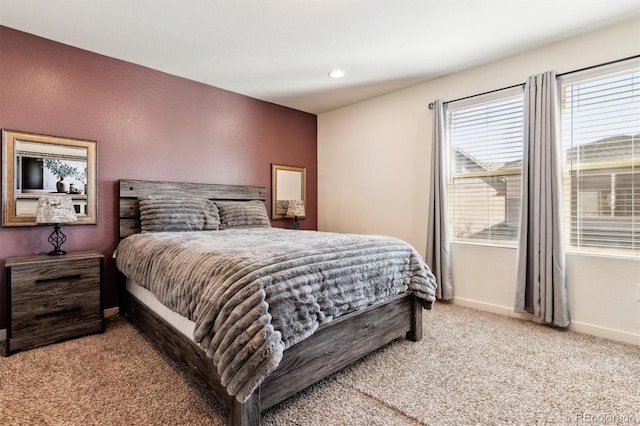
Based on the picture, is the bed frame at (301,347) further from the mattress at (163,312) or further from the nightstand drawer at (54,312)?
the nightstand drawer at (54,312)

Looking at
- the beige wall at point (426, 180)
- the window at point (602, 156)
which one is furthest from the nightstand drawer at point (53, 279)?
the window at point (602, 156)

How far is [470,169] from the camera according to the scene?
3316mm

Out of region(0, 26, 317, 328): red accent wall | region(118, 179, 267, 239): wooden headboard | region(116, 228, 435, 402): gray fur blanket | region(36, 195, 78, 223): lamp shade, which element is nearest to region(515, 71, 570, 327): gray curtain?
region(116, 228, 435, 402): gray fur blanket

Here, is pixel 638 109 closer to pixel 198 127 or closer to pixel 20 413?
pixel 198 127

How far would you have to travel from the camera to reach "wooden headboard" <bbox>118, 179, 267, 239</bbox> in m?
3.05

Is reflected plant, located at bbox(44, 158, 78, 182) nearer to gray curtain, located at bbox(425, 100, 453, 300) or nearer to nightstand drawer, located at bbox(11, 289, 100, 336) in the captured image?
nightstand drawer, located at bbox(11, 289, 100, 336)

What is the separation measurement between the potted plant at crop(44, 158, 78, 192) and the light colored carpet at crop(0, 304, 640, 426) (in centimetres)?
127

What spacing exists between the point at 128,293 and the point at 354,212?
2.75 metres

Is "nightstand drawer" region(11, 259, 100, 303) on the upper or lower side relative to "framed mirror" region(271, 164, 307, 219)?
lower

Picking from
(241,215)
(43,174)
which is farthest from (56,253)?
(241,215)

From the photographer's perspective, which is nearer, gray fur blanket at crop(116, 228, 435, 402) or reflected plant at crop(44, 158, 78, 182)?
gray fur blanket at crop(116, 228, 435, 402)

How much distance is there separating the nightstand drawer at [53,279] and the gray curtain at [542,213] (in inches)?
140

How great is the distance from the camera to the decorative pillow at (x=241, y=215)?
3.44 m

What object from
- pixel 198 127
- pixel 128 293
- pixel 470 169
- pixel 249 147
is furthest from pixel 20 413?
pixel 470 169
